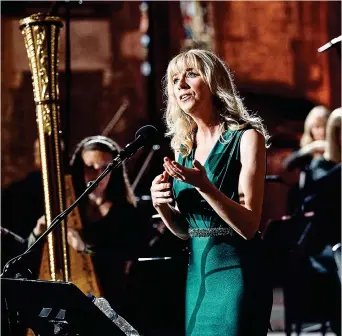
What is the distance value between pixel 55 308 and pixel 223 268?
57 cm

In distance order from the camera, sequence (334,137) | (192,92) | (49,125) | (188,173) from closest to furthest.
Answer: (188,173) → (192,92) → (49,125) → (334,137)

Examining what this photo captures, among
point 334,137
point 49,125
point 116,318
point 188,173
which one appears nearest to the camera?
point 188,173

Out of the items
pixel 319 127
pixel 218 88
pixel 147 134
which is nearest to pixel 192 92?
pixel 218 88

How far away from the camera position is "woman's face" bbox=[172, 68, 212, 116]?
8.69 feet

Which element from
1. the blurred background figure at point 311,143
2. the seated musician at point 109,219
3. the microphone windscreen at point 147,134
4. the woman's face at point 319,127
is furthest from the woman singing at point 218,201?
the woman's face at point 319,127

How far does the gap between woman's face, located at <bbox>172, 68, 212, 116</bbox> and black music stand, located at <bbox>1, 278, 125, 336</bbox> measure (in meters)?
0.78

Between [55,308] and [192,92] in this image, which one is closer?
[55,308]

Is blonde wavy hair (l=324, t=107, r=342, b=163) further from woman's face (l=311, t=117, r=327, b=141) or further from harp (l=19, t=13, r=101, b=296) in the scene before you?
harp (l=19, t=13, r=101, b=296)

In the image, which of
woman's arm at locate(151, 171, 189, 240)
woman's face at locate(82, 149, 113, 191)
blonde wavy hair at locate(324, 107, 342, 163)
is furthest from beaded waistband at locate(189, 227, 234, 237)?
blonde wavy hair at locate(324, 107, 342, 163)

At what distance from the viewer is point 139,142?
8.73 feet

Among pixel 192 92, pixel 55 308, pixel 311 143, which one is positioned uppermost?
pixel 192 92

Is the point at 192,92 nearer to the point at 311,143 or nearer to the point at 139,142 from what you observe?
the point at 139,142

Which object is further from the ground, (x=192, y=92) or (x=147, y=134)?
(x=192, y=92)

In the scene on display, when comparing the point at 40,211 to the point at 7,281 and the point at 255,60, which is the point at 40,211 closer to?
the point at 7,281
